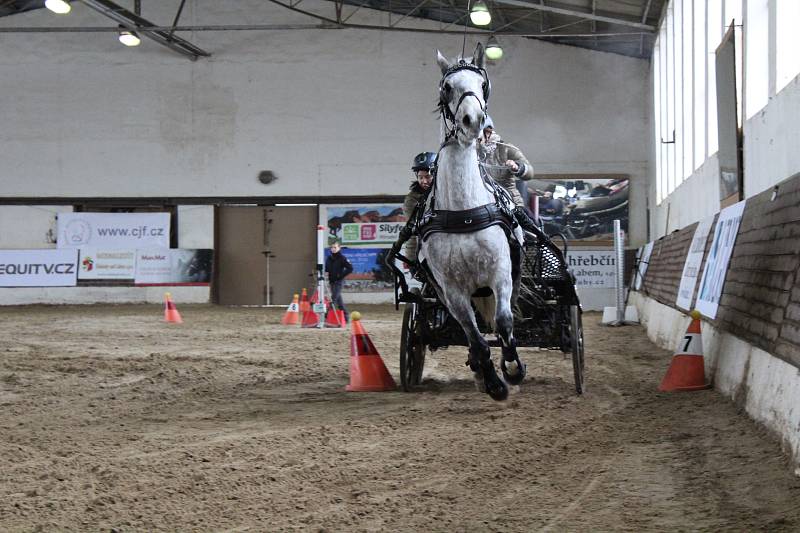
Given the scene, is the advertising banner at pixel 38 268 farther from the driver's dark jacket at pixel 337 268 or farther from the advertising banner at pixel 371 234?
the driver's dark jacket at pixel 337 268

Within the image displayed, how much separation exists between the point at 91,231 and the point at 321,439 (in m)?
22.2

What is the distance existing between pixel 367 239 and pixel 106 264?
25.8 feet

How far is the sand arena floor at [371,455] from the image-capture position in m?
3.64

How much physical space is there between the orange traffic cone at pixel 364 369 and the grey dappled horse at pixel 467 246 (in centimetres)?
142

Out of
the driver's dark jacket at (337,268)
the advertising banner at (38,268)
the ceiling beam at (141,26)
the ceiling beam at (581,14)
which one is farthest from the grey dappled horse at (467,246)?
the advertising banner at (38,268)

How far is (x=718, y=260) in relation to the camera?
8070 mm

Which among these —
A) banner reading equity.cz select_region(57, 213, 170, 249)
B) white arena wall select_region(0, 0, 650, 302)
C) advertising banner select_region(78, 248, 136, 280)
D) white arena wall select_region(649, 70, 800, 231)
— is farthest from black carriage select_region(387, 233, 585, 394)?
advertising banner select_region(78, 248, 136, 280)

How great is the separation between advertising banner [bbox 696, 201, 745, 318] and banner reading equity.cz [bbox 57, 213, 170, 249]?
19.6m

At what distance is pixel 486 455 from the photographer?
483 centimetres

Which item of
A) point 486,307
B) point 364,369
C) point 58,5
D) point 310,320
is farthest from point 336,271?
point 486,307

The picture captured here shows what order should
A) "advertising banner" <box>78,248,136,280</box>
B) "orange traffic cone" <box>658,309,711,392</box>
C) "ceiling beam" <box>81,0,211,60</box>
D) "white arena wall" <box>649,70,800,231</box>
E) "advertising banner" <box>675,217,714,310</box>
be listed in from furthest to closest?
"advertising banner" <box>78,248,136,280</box>
"ceiling beam" <box>81,0,211,60</box>
"advertising banner" <box>675,217,714,310</box>
"white arena wall" <box>649,70,800,231</box>
"orange traffic cone" <box>658,309,711,392</box>

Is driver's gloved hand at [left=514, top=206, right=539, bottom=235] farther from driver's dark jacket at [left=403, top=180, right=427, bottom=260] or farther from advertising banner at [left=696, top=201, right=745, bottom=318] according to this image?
advertising banner at [left=696, top=201, right=745, bottom=318]

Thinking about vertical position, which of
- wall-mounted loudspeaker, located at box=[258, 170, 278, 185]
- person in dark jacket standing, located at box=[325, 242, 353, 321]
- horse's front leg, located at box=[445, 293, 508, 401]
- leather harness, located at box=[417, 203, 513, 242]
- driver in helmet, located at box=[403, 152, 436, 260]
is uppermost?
wall-mounted loudspeaker, located at box=[258, 170, 278, 185]

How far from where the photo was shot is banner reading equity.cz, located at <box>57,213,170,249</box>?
25.4m
